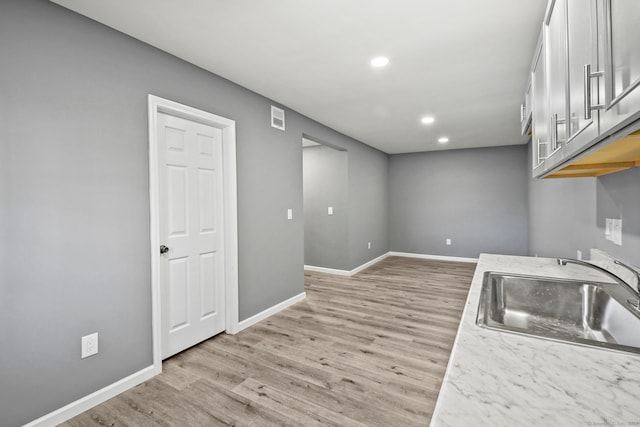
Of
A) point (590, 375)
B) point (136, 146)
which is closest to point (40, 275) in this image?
point (136, 146)

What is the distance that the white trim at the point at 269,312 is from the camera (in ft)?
10.3

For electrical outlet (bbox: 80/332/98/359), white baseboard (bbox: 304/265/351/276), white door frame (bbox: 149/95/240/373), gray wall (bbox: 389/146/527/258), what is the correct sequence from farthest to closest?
gray wall (bbox: 389/146/527/258) < white baseboard (bbox: 304/265/351/276) < white door frame (bbox: 149/95/240/373) < electrical outlet (bbox: 80/332/98/359)

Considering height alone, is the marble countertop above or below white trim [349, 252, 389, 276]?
above

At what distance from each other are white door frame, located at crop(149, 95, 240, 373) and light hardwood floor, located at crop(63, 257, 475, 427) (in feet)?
0.95

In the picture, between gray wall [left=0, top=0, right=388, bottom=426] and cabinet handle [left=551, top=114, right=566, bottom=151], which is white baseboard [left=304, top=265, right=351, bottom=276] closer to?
gray wall [left=0, top=0, right=388, bottom=426]

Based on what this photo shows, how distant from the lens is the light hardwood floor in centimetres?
185

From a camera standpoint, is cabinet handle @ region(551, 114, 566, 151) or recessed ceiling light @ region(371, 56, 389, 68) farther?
recessed ceiling light @ region(371, 56, 389, 68)

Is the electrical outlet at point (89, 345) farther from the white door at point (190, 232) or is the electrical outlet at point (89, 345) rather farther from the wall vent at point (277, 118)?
the wall vent at point (277, 118)

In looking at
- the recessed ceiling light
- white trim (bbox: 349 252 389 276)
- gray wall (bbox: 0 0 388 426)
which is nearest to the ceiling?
the recessed ceiling light

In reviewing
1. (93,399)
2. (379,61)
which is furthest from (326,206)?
(93,399)

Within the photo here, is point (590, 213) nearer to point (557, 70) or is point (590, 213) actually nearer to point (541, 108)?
point (541, 108)

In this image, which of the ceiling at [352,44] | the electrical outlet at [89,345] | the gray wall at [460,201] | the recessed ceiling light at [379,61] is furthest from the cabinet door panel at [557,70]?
the gray wall at [460,201]

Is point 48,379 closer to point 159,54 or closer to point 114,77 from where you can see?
point 114,77

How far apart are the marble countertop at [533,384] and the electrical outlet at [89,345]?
2.16 meters
